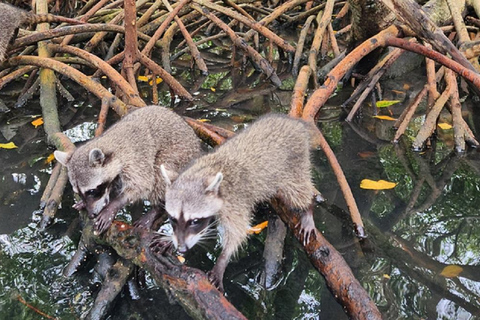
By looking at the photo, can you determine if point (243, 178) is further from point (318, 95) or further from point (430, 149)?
point (430, 149)

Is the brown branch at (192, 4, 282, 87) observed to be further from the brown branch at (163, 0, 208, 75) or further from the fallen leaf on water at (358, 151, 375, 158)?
the fallen leaf on water at (358, 151, 375, 158)

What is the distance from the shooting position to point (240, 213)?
137 inches

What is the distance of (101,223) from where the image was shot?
353 cm

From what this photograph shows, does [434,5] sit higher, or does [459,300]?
[434,5]

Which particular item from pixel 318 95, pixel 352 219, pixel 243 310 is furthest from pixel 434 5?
pixel 243 310

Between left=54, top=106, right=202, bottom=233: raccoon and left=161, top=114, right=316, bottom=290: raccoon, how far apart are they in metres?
0.32

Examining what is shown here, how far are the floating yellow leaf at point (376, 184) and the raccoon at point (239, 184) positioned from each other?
4.00 feet

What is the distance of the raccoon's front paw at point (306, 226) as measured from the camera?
344 centimetres

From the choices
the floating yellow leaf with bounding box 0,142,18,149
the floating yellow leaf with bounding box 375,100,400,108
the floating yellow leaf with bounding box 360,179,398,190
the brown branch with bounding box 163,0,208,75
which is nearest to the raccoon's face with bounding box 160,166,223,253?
the floating yellow leaf with bounding box 360,179,398,190

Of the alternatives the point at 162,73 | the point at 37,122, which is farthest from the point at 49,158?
the point at 162,73

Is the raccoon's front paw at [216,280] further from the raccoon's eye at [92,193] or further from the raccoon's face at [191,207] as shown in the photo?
the raccoon's eye at [92,193]

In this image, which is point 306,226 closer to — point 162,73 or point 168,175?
point 168,175

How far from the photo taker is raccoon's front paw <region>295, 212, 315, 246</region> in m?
3.44

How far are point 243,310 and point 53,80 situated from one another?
3742mm
